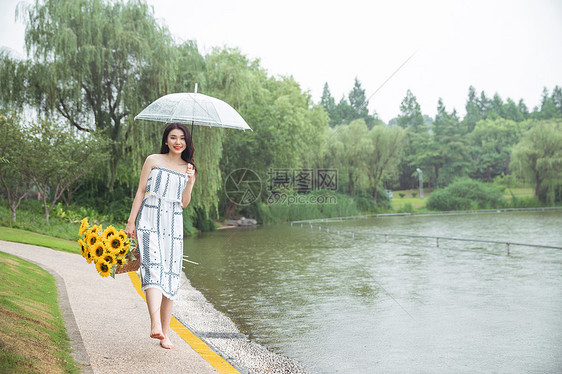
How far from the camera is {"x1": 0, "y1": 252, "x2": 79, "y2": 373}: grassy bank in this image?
376 centimetres

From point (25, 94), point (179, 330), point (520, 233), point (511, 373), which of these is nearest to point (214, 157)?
point (25, 94)

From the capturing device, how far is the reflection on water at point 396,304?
222 inches

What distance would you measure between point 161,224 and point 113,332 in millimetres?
1465

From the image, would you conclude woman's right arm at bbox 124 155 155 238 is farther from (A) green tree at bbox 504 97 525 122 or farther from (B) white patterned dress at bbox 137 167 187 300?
(A) green tree at bbox 504 97 525 122

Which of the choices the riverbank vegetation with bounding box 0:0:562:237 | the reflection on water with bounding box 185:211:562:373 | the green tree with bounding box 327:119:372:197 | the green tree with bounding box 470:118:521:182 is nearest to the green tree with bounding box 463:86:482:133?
the green tree with bounding box 470:118:521:182

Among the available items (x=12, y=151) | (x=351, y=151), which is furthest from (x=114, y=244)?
(x=351, y=151)

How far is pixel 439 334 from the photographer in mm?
6551

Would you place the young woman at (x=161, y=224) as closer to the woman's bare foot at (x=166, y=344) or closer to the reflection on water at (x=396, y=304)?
the woman's bare foot at (x=166, y=344)

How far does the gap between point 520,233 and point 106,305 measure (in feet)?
67.4

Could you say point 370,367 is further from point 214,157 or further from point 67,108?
point 67,108

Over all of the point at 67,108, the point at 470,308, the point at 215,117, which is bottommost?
the point at 470,308

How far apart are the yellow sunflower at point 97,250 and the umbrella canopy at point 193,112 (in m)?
1.48

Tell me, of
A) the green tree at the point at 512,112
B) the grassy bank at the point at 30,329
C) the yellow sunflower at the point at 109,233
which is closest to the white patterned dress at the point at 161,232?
the yellow sunflower at the point at 109,233

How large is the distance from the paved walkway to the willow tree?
11.7 meters
